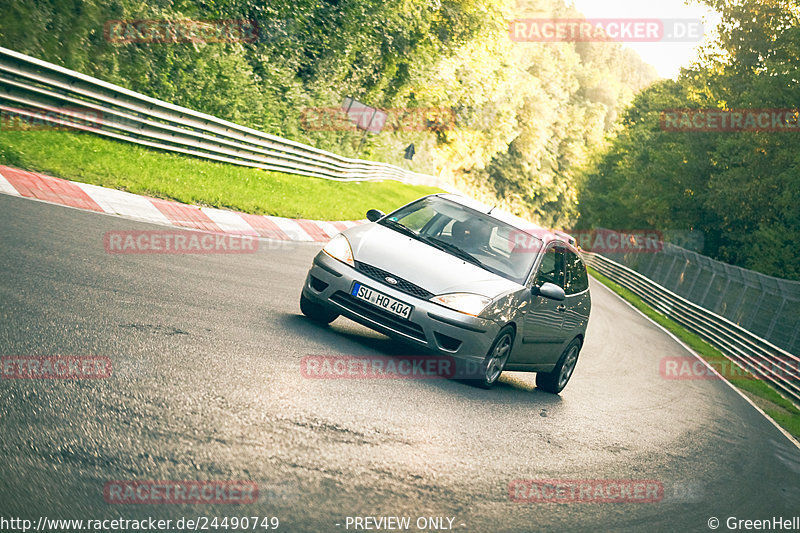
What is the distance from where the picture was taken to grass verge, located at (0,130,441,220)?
13.1m

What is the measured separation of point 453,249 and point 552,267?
1416mm

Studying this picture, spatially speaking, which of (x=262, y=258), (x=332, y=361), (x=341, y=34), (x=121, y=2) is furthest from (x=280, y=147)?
(x=332, y=361)

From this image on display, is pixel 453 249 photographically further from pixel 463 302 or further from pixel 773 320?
pixel 773 320

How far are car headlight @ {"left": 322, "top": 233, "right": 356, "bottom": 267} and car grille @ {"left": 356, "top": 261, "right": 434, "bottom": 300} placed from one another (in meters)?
0.16

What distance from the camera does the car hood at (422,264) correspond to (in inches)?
305

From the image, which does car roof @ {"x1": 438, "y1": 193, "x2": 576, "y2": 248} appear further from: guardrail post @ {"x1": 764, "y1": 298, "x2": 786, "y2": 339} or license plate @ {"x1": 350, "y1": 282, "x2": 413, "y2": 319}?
guardrail post @ {"x1": 764, "y1": 298, "x2": 786, "y2": 339}

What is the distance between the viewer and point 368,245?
8117mm

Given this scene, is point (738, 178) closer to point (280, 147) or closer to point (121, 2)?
point (280, 147)

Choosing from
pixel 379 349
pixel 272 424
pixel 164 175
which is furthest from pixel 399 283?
pixel 164 175

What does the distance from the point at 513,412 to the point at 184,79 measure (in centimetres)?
1654

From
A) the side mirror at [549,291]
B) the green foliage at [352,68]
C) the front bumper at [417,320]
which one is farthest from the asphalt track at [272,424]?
the green foliage at [352,68]

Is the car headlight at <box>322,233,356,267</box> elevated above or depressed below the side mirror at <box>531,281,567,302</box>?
below

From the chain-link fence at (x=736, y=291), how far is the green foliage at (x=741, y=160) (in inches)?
175

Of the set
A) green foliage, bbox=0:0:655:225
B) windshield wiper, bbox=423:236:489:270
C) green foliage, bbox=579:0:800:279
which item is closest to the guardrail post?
green foliage, bbox=579:0:800:279
